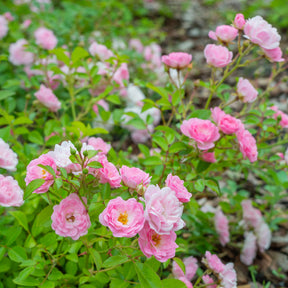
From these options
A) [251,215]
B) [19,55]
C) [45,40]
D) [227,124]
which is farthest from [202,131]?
[19,55]

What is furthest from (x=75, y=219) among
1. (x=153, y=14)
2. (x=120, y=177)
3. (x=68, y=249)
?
(x=153, y=14)

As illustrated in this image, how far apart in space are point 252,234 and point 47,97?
40.1 inches

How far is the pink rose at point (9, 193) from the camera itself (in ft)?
2.57

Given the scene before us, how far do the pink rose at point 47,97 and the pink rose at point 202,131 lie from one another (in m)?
0.66

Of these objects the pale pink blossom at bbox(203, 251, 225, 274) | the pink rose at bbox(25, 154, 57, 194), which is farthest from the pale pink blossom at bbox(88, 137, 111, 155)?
the pale pink blossom at bbox(203, 251, 225, 274)

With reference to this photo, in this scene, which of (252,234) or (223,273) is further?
(252,234)

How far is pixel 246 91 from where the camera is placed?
113cm

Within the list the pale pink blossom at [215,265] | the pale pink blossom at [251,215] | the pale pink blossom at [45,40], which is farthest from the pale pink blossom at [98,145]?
the pale pink blossom at [45,40]

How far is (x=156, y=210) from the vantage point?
26.5 inches

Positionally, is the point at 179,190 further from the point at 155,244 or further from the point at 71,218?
the point at 71,218

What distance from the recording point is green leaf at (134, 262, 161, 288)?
77 cm

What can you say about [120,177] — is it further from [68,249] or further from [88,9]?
[88,9]

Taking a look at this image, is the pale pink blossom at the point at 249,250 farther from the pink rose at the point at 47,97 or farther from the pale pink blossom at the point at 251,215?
the pink rose at the point at 47,97

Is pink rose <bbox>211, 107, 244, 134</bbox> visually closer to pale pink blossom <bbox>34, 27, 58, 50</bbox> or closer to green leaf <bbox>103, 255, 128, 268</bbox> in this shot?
green leaf <bbox>103, 255, 128, 268</bbox>
